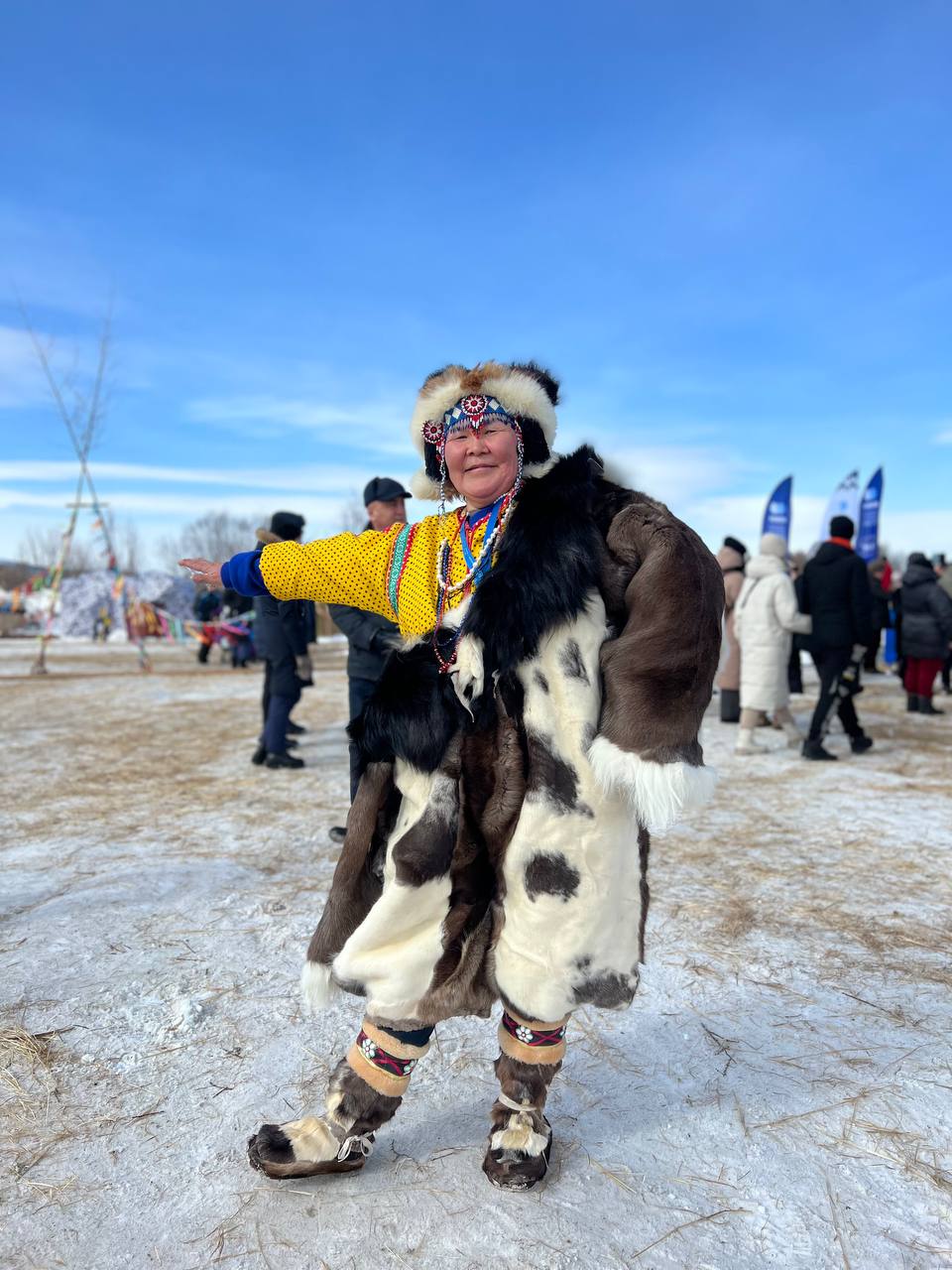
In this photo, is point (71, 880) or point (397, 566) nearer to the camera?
point (397, 566)

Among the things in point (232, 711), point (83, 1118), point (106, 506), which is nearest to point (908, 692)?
point (232, 711)

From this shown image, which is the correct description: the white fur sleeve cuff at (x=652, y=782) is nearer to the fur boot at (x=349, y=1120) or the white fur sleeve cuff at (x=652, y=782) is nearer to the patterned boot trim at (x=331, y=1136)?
the fur boot at (x=349, y=1120)

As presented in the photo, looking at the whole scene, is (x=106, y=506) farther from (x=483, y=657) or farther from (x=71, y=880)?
(x=483, y=657)

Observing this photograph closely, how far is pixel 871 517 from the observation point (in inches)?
694

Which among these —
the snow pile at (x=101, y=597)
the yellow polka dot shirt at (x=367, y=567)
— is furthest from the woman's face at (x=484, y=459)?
the snow pile at (x=101, y=597)

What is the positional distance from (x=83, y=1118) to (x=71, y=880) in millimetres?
2097

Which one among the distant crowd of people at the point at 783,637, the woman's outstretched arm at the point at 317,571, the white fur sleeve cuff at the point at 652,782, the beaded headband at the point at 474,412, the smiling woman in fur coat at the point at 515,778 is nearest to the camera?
the white fur sleeve cuff at the point at 652,782

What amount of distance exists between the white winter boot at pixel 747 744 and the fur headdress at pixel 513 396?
19.6ft

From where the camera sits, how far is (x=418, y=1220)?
1.89m

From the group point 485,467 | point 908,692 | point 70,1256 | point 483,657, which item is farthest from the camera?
point 908,692

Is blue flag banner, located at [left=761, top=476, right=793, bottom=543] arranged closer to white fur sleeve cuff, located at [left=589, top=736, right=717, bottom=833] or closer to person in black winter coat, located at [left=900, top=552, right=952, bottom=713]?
person in black winter coat, located at [left=900, top=552, right=952, bottom=713]

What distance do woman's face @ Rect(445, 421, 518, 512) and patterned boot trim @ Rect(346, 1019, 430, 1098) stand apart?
1.40 meters

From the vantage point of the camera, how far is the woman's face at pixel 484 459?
2.14 metres

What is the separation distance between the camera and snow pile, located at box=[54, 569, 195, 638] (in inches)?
1230
